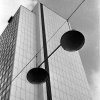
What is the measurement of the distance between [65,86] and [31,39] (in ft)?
46.8

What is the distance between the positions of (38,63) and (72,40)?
3019 centimetres

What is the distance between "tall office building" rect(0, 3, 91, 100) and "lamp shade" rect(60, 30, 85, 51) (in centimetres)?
1898

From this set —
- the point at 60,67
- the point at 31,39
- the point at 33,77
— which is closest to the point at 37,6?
the point at 31,39

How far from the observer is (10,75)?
113 ft

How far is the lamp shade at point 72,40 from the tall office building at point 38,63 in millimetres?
18984

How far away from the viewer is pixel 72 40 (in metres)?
7.16

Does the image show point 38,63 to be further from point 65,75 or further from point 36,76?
point 36,76

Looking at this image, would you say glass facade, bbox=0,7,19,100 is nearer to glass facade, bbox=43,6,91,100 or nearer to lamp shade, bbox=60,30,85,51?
glass facade, bbox=43,6,91,100

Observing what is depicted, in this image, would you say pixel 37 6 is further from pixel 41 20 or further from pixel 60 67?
pixel 60 67

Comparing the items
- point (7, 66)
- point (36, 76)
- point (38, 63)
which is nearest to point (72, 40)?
point (36, 76)

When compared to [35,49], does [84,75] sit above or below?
below

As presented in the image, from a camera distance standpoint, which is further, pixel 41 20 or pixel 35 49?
pixel 41 20

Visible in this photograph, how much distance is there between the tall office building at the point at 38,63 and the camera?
103 feet

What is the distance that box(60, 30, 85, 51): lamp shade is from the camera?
715 centimetres
